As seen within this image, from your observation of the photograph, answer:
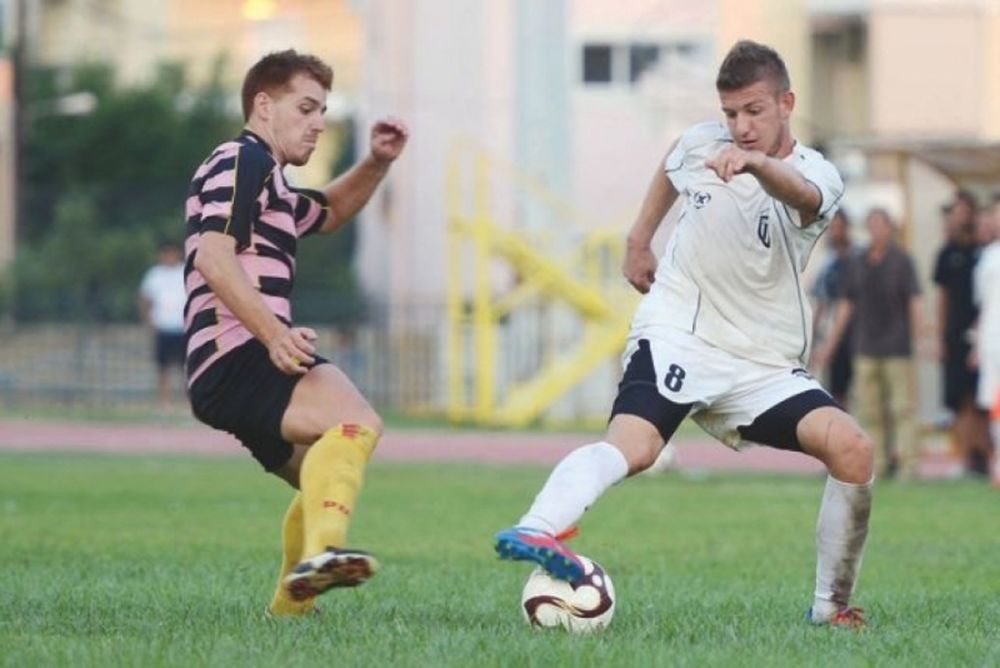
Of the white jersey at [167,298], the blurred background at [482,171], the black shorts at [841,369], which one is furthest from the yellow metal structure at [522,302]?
the black shorts at [841,369]

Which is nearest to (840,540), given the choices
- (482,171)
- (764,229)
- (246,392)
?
(764,229)

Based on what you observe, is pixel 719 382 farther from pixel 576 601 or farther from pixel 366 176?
pixel 366 176

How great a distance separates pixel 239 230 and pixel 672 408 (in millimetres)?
1424

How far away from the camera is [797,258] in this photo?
823 centimetres

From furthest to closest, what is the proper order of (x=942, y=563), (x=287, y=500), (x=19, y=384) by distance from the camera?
(x=19, y=384) → (x=287, y=500) → (x=942, y=563)

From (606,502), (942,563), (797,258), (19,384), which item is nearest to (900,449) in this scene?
(606,502)

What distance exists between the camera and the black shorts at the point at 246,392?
312 inches

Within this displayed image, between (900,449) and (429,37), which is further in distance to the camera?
(429,37)

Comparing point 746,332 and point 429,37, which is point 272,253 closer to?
point 746,332

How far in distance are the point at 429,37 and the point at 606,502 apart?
31.9 m

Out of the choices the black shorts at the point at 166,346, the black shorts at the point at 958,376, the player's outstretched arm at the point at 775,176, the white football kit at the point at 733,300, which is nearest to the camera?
the player's outstretched arm at the point at 775,176

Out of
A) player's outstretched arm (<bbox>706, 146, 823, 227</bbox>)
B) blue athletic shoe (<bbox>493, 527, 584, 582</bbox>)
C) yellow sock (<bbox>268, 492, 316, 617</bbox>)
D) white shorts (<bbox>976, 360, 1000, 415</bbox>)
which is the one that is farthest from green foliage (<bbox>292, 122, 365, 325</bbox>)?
blue athletic shoe (<bbox>493, 527, 584, 582</bbox>)

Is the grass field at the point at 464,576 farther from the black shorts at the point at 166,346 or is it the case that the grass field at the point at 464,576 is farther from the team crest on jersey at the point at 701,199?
the black shorts at the point at 166,346

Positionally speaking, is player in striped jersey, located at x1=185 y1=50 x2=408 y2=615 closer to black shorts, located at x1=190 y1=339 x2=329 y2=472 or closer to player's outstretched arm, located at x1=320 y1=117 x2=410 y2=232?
black shorts, located at x1=190 y1=339 x2=329 y2=472
